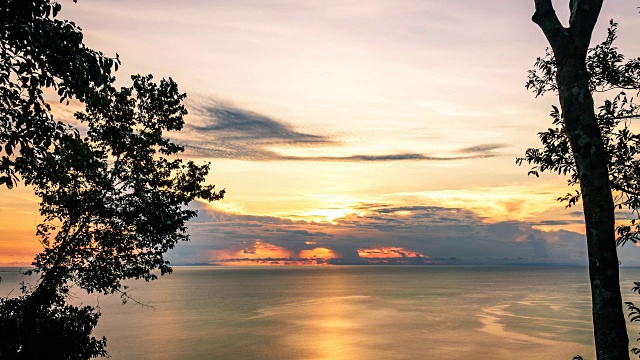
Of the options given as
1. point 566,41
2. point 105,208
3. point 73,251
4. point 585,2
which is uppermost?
point 585,2

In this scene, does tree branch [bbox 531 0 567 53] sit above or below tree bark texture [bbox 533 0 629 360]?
above

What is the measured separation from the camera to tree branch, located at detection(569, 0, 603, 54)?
802 cm

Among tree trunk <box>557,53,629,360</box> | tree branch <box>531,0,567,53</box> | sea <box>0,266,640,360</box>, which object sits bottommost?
sea <box>0,266,640,360</box>

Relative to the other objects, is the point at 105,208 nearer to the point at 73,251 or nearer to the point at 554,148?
the point at 73,251

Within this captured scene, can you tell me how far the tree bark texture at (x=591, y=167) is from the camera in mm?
6961

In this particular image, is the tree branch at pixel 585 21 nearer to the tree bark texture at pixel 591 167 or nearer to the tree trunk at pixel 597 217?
the tree bark texture at pixel 591 167

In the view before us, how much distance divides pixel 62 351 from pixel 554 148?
21.2m

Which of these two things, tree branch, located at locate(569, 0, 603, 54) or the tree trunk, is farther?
tree branch, located at locate(569, 0, 603, 54)

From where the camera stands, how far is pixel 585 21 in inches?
318

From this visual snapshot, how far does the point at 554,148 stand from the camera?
12508 millimetres

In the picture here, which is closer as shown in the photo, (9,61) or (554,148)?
(9,61)

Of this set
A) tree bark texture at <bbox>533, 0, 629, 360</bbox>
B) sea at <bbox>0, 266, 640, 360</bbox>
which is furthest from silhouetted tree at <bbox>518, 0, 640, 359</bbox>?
sea at <bbox>0, 266, 640, 360</bbox>

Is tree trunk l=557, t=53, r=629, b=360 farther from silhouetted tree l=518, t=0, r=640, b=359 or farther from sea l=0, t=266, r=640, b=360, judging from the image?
sea l=0, t=266, r=640, b=360

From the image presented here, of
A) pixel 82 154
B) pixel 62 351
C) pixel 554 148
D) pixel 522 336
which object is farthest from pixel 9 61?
pixel 522 336
